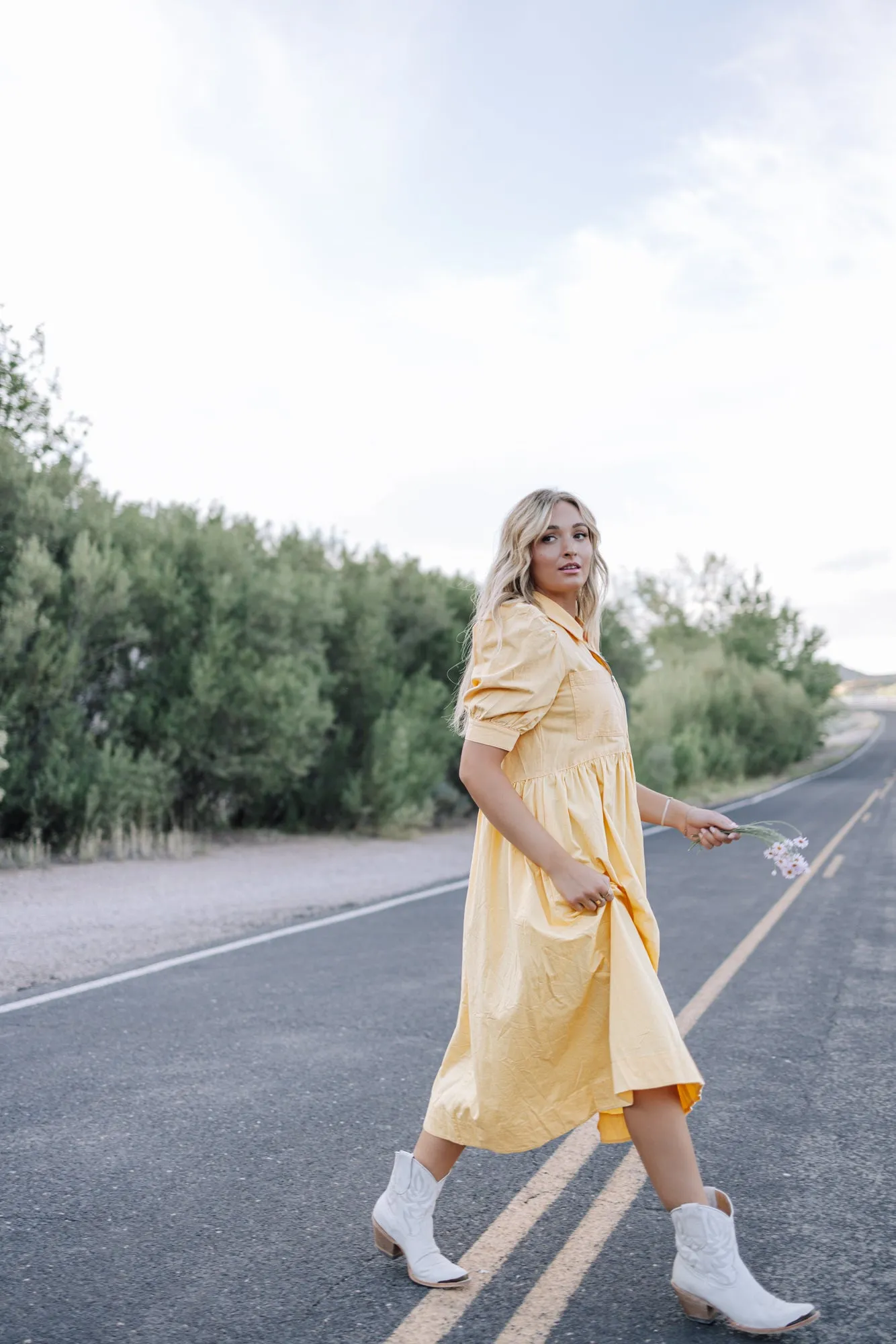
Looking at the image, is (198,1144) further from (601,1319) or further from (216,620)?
(216,620)

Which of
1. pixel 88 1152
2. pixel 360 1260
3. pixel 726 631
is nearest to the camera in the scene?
pixel 360 1260

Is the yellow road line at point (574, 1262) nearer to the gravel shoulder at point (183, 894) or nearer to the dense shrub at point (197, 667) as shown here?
the gravel shoulder at point (183, 894)

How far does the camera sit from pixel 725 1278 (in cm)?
277

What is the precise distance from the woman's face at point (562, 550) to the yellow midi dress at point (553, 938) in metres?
0.09

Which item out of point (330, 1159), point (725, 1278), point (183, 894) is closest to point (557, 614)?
point (725, 1278)

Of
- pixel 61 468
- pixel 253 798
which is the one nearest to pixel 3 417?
pixel 61 468

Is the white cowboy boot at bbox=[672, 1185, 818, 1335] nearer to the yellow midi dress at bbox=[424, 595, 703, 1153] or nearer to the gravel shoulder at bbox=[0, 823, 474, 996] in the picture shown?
the yellow midi dress at bbox=[424, 595, 703, 1153]

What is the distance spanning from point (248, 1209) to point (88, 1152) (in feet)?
2.65

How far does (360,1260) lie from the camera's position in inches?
130

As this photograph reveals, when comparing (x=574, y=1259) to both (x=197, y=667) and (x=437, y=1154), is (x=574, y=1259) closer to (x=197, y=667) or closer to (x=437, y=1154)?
(x=437, y=1154)

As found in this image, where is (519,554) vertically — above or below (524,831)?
above

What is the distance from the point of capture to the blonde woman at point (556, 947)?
2803 mm

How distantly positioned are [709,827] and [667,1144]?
0.79 meters

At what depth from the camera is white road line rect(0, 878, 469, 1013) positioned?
21.9 ft
